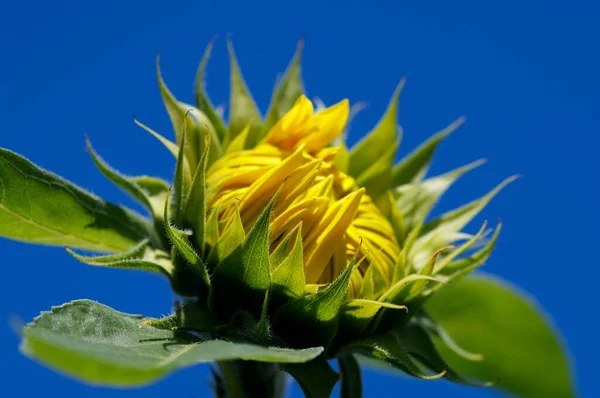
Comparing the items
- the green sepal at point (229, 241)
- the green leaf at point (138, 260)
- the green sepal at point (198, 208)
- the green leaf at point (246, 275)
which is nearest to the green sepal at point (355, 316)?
the green leaf at point (246, 275)

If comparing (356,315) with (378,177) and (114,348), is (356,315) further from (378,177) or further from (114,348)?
(114,348)

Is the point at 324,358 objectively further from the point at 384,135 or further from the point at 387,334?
the point at 384,135

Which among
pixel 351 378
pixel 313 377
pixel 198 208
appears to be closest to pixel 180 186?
pixel 198 208

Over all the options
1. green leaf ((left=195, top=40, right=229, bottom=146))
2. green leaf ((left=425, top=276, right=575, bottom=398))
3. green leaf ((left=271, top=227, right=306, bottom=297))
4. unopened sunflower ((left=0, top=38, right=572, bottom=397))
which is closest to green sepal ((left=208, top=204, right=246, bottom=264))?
unopened sunflower ((left=0, top=38, right=572, bottom=397))

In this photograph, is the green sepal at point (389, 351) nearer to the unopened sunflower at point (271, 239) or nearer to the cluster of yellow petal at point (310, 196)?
the unopened sunflower at point (271, 239)

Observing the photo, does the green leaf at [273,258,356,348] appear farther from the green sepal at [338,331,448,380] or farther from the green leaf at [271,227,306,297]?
the green sepal at [338,331,448,380]

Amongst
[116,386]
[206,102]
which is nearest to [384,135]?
[206,102]
